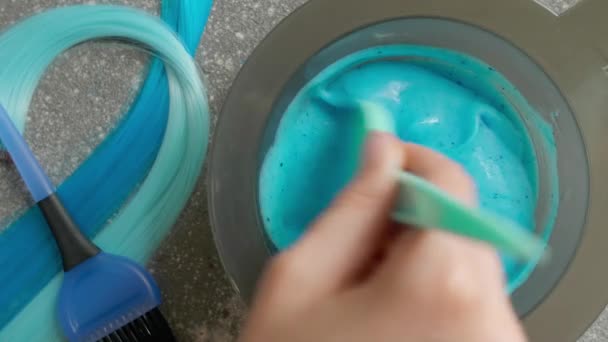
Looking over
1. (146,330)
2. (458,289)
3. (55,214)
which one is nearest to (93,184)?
(55,214)

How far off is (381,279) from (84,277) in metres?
0.42

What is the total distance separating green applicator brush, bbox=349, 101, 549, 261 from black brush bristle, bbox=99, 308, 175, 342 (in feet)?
1.21

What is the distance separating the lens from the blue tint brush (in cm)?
64

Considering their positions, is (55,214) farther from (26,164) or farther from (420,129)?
(420,129)

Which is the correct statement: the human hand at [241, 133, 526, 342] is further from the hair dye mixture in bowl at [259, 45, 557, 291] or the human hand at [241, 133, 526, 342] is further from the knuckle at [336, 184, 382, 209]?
the hair dye mixture in bowl at [259, 45, 557, 291]

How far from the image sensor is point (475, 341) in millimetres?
315

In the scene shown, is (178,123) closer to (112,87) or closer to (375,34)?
(112,87)

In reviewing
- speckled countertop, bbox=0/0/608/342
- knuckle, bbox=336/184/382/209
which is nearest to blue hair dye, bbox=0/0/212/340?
speckled countertop, bbox=0/0/608/342

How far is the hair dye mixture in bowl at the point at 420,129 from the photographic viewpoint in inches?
22.8

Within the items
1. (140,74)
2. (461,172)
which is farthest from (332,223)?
(140,74)

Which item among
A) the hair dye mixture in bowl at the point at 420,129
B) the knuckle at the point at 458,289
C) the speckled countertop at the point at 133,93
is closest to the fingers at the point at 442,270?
the knuckle at the point at 458,289

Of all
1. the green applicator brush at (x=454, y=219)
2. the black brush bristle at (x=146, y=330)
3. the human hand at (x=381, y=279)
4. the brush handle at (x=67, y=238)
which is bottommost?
the black brush bristle at (x=146, y=330)

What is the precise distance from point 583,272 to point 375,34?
0.30m

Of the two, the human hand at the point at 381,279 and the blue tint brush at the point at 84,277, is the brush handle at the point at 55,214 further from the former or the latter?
the human hand at the point at 381,279
